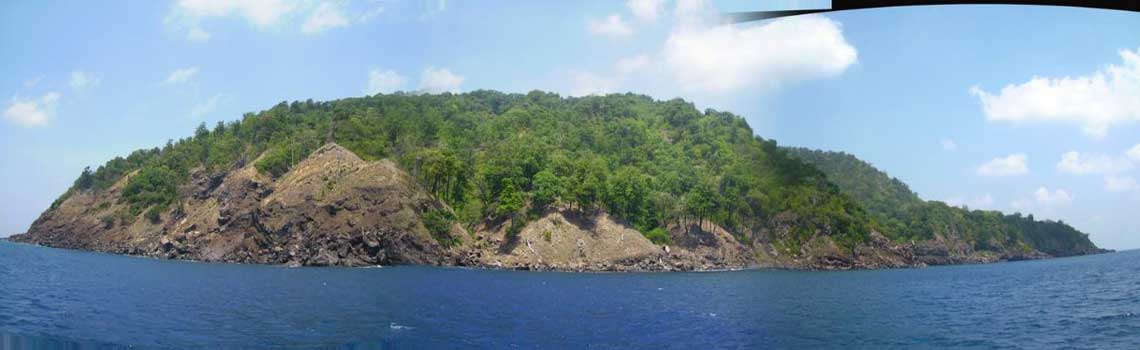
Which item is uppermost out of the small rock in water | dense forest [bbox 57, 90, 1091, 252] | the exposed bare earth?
dense forest [bbox 57, 90, 1091, 252]

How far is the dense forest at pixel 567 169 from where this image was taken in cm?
6569

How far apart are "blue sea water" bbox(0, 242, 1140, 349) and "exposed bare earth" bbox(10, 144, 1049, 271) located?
73.7ft

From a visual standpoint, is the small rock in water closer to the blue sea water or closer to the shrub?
the blue sea water

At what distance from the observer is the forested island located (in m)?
59.7

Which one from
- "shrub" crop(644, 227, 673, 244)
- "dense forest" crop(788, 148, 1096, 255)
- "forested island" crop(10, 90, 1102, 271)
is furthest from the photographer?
"shrub" crop(644, 227, 673, 244)

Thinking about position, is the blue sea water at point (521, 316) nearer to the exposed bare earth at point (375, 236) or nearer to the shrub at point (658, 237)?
the exposed bare earth at point (375, 236)

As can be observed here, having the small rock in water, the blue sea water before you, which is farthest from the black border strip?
the small rock in water

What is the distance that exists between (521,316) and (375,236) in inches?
1506

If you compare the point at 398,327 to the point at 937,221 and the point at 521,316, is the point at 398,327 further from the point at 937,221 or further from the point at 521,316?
the point at 937,221

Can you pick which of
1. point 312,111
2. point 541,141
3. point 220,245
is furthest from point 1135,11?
point 312,111

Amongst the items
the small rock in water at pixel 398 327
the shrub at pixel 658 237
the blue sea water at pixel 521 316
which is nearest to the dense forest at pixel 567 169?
the shrub at pixel 658 237

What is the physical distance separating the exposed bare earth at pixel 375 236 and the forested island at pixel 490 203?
0.18m

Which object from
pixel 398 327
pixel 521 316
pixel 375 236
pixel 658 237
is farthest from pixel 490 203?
pixel 398 327

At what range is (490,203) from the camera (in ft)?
229
